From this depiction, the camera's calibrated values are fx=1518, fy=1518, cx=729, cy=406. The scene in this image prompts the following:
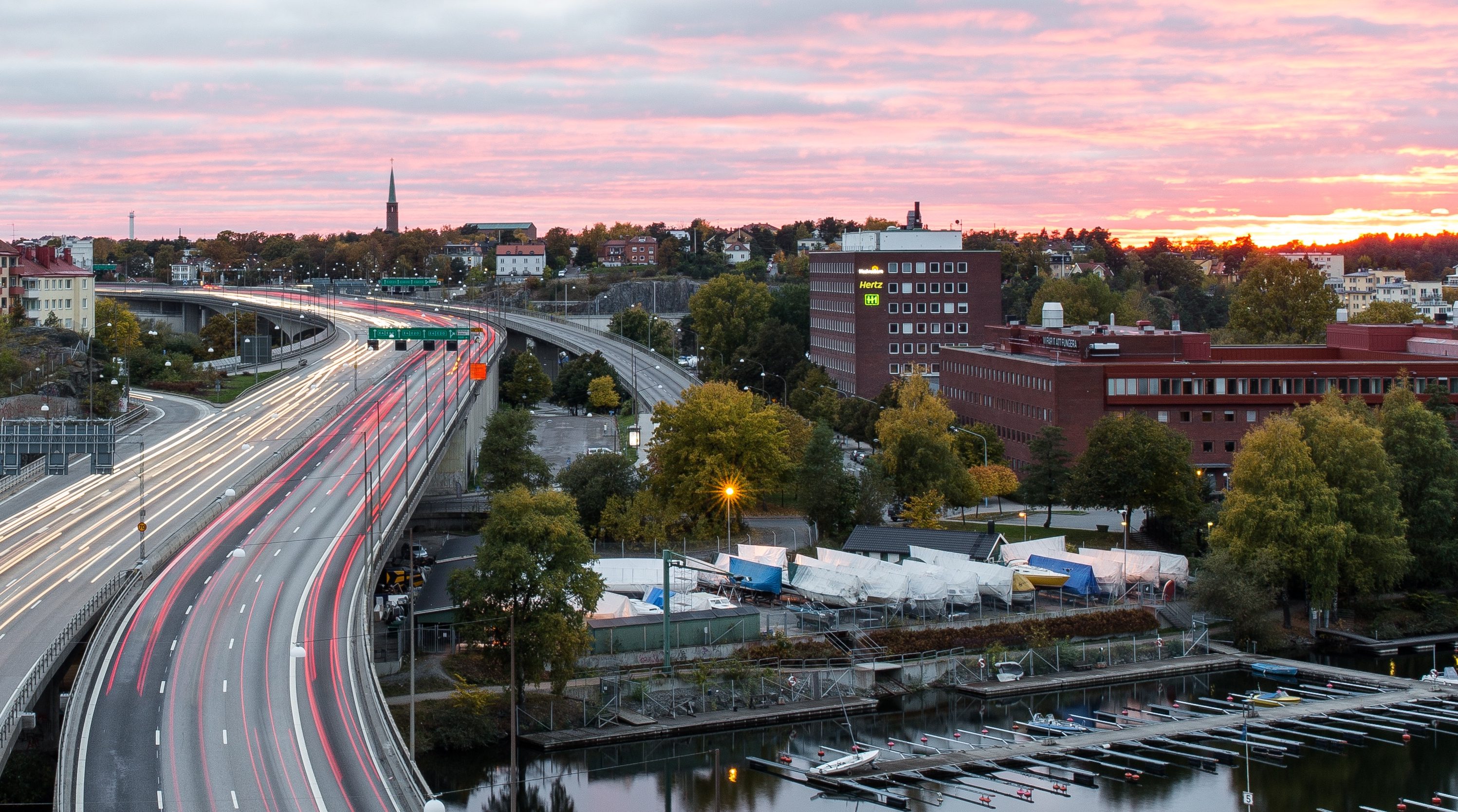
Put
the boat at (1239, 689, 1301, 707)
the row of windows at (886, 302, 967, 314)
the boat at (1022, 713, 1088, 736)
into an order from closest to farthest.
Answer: the boat at (1022, 713, 1088, 736) → the boat at (1239, 689, 1301, 707) → the row of windows at (886, 302, 967, 314)

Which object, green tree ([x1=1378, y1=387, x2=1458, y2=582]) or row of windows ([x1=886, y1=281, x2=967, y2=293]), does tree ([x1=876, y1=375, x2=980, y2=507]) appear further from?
row of windows ([x1=886, y1=281, x2=967, y2=293])

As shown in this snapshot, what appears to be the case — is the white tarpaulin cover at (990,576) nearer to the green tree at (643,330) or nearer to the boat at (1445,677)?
the boat at (1445,677)

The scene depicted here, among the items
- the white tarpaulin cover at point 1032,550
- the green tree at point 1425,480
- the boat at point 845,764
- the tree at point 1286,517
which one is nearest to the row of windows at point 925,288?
the green tree at point 1425,480

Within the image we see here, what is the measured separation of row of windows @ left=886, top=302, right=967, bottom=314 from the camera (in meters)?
125

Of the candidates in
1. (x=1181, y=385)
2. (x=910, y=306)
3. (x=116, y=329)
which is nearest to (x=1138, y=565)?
(x=1181, y=385)

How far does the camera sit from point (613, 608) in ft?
188

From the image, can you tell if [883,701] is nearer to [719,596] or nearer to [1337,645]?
[719,596]

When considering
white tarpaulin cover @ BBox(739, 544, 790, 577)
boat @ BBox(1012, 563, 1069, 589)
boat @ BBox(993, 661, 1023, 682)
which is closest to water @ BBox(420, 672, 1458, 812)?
boat @ BBox(993, 661, 1023, 682)

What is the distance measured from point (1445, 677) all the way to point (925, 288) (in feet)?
236

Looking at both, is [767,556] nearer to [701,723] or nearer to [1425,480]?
[701,723]

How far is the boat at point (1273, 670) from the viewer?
57.7 metres

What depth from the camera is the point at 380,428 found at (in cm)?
8388

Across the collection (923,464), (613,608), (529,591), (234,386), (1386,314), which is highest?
(1386,314)

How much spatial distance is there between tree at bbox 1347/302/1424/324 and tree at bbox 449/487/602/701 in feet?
305
